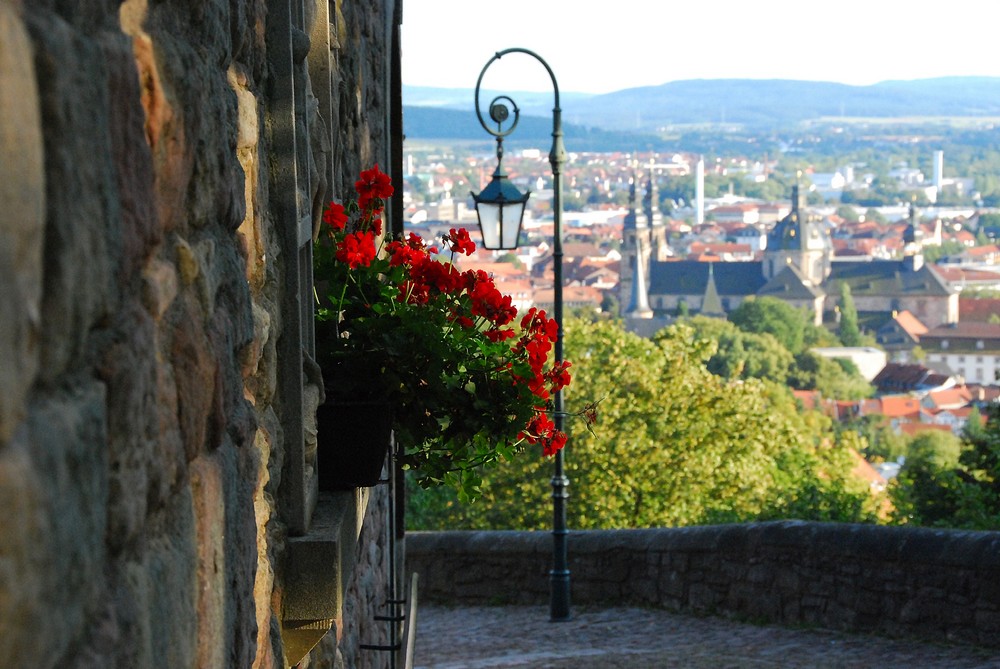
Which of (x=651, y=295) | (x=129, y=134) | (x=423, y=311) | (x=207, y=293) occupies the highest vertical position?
(x=129, y=134)

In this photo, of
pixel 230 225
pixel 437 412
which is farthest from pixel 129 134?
pixel 437 412

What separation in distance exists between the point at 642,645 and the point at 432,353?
18.3 ft

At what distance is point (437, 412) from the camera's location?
9.52ft

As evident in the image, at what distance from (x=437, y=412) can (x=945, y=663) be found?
469 centimetres

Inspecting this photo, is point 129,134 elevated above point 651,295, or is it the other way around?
point 129,134

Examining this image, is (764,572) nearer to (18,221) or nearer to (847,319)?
(18,221)

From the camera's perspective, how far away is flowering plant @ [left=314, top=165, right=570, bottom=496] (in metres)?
2.84

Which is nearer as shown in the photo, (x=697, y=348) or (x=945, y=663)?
(x=945, y=663)

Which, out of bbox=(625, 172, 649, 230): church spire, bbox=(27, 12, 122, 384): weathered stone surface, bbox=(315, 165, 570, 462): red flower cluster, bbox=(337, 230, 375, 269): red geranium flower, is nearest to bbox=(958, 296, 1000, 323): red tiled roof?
bbox=(625, 172, 649, 230): church spire

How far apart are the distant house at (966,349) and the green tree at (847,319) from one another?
237 inches

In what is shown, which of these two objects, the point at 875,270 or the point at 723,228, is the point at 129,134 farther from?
the point at 723,228

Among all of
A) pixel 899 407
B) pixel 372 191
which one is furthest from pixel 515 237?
pixel 899 407

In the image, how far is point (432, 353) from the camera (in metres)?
2.86

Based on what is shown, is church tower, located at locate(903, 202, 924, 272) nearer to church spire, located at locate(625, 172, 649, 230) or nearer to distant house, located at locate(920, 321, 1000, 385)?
distant house, located at locate(920, 321, 1000, 385)
